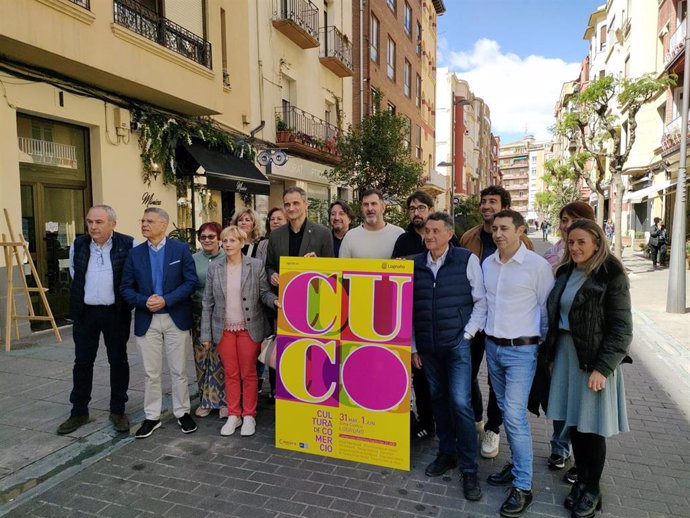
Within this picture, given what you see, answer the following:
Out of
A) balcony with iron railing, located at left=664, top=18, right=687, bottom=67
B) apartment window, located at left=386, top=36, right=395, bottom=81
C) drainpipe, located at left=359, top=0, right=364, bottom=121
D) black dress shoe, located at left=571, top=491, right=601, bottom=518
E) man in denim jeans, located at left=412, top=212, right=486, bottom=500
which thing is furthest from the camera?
apartment window, located at left=386, top=36, right=395, bottom=81

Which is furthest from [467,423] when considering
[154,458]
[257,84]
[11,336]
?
[257,84]

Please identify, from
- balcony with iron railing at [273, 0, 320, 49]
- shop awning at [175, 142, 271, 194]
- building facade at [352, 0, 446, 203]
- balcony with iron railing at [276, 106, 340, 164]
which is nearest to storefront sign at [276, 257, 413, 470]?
shop awning at [175, 142, 271, 194]

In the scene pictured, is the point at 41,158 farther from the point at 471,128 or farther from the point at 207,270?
the point at 471,128

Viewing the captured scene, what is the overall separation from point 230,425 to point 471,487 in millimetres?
2232

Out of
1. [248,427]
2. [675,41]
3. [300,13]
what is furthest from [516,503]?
[675,41]

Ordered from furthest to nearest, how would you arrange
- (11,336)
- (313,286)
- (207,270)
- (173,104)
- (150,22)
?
(173,104) < (150,22) < (11,336) < (207,270) < (313,286)

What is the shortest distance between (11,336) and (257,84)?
921cm

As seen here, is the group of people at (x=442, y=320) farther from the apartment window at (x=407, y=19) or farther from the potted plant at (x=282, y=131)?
the apartment window at (x=407, y=19)

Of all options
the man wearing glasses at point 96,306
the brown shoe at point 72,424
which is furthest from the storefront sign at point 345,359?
the brown shoe at point 72,424

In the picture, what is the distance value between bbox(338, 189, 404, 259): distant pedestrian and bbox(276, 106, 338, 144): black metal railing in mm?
10959

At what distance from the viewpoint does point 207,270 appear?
4684mm

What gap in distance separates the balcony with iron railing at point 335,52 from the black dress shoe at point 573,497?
1651 cm

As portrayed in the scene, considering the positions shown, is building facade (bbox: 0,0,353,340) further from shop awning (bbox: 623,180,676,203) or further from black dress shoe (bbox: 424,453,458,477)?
shop awning (bbox: 623,180,676,203)

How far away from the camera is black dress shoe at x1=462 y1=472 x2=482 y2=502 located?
3.35m
